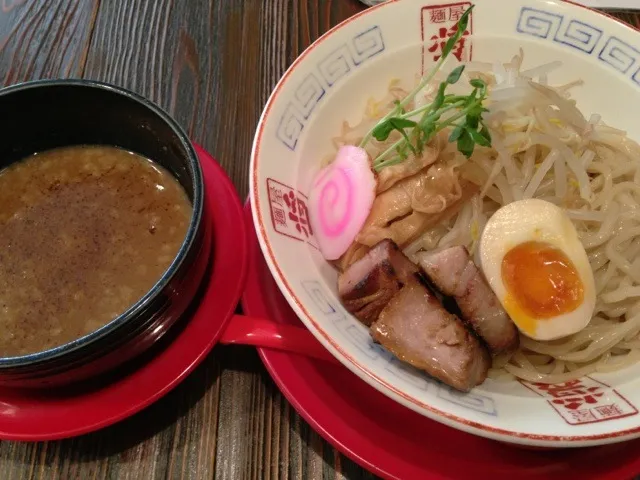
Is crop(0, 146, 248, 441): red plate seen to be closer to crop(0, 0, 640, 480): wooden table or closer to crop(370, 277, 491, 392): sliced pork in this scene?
crop(0, 0, 640, 480): wooden table

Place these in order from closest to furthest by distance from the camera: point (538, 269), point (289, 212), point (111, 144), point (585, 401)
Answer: point (585, 401)
point (538, 269)
point (289, 212)
point (111, 144)

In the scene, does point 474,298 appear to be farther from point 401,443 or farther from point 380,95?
point 380,95

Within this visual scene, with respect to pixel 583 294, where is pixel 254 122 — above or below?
below

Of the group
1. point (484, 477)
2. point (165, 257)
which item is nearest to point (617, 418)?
point (484, 477)

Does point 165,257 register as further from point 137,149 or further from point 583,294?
point 583,294

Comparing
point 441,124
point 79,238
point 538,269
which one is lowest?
point 79,238

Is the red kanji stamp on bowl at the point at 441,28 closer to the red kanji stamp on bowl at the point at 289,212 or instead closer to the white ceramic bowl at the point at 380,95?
the white ceramic bowl at the point at 380,95

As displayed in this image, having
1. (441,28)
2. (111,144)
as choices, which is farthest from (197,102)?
(441,28)
